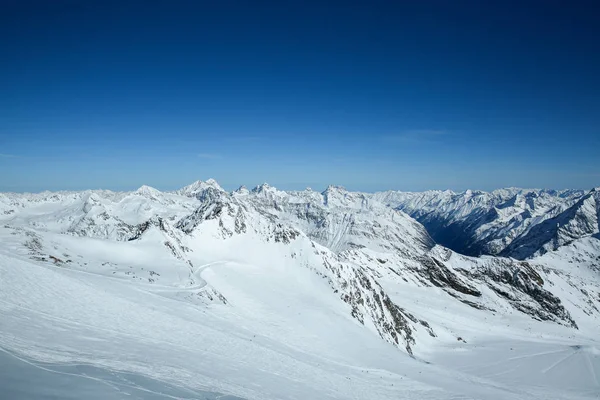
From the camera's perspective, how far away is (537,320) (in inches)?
4449

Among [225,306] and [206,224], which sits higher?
[206,224]

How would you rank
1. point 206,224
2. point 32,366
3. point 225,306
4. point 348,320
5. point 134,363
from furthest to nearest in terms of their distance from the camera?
point 206,224, point 348,320, point 225,306, point 134,363, point 32,366

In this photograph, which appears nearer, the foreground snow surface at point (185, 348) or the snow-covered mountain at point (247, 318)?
the foreground snow surface at point (185, 348)

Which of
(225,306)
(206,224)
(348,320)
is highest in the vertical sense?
(206,224)

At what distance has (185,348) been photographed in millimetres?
20125

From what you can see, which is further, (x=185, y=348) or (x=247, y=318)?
(x=247, y=318)

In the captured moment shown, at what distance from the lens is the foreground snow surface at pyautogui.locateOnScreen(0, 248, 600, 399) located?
1348 cm

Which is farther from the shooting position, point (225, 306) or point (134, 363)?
point (225, 306)

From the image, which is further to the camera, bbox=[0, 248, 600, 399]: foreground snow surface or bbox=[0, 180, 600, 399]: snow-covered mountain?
bbox=[0, 180, 600, 399]: snow-covered mountain

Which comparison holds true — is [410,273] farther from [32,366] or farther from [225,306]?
[32,366]

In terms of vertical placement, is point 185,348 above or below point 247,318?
above

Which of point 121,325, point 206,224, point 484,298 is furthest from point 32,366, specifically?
point 484,298

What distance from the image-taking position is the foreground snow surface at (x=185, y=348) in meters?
13.5

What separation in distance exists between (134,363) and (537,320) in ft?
446
